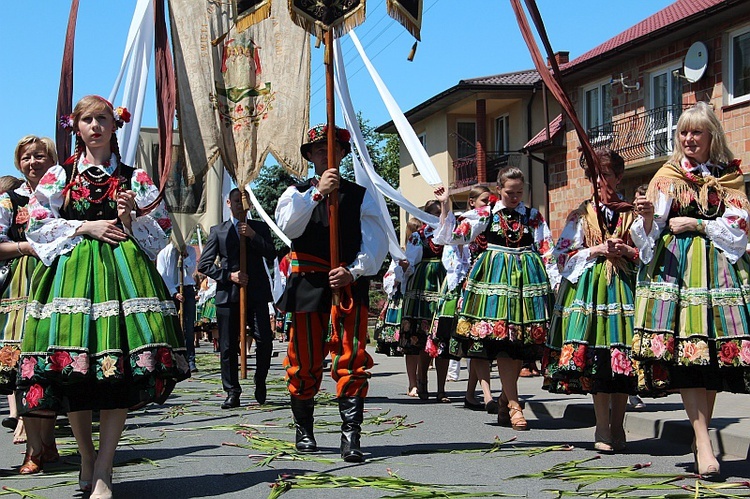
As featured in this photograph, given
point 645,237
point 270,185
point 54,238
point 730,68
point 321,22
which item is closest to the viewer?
point 54,238

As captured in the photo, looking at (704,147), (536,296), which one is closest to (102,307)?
(704,147)

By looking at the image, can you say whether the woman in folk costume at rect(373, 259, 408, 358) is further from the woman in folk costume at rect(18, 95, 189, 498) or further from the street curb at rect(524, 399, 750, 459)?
the woman in folk costume at rect(18, 95, 189, 498)

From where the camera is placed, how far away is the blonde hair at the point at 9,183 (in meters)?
7.39

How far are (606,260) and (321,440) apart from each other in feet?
8.39

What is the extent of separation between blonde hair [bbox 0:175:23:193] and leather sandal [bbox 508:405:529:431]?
429 cm

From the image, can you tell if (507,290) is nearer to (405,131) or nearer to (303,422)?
(405,131)

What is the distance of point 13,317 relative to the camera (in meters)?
6.95

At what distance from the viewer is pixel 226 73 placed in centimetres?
1210

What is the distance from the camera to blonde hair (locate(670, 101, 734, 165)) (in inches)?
251

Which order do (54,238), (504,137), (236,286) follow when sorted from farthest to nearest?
(504,137) → (236,286) → (54,238)

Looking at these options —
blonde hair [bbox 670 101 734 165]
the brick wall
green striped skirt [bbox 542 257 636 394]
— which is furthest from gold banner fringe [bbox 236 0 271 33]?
the brick wall

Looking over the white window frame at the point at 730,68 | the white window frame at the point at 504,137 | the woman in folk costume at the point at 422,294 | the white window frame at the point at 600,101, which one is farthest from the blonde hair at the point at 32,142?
the white window frame at the point at 504,137

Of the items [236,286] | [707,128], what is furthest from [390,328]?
[707,128]

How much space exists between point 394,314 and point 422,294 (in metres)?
0.80
